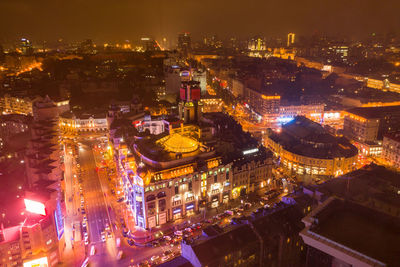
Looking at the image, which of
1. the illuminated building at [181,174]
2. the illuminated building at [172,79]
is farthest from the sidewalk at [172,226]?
the illuminated building at [172,79]

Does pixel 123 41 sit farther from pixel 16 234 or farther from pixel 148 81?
pixel 16 234

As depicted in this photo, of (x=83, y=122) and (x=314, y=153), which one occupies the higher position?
(x=83, y=122)

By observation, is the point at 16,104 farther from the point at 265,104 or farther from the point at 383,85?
the point at 383,85

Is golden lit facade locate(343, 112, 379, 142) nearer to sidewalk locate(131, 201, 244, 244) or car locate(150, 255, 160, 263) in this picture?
sidewalk locate(131, 201, 244, 244)

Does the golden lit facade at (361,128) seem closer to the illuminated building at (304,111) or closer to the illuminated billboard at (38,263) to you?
the illuminated building at (304,111)

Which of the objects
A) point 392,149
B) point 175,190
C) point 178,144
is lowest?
point 392,149

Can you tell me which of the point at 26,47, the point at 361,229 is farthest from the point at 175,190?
the point at 26,47

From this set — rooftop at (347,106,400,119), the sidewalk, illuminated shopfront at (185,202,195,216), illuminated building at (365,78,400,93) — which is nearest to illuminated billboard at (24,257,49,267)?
the sidewalk
